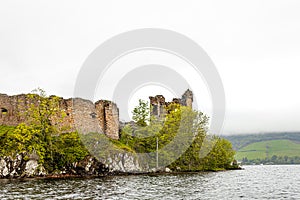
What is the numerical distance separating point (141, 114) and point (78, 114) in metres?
23.4

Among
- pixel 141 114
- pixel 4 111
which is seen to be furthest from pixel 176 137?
pixel 4 111

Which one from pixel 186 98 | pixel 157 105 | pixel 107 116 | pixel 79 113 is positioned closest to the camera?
pixel 79 113

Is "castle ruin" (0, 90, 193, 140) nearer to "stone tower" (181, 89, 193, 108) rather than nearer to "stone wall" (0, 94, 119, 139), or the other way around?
"stone wall" (0, 94, 119, 139)

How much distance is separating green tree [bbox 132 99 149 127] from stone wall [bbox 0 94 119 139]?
11418 mm

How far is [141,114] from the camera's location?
268 ft

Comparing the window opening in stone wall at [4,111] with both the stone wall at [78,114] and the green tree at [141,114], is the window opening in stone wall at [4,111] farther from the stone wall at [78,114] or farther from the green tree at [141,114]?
the green tree at [141,114]

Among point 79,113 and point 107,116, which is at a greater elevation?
point 107,116

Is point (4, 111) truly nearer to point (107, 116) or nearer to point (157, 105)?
point (107, 116)

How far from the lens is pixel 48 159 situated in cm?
5181

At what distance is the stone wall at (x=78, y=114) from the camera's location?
57625 mm

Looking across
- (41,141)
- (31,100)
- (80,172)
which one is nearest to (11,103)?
(31,100)

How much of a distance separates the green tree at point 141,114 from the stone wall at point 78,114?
37.5 ft

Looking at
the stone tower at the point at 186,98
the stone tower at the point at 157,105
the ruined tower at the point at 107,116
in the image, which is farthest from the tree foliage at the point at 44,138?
the stone tower at the point at 186,98

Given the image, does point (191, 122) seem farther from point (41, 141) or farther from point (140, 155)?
point (41, 141)
